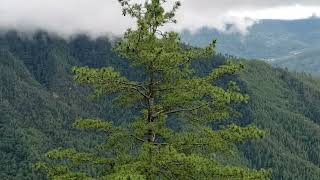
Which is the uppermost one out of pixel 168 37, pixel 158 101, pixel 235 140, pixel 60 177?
pixel 168 37

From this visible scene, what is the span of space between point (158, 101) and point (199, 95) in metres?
3.77

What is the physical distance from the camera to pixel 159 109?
129 feet

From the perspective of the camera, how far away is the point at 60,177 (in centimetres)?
3691

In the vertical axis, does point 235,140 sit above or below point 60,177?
above

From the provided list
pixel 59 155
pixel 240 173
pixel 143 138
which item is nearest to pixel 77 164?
pixel 59 155

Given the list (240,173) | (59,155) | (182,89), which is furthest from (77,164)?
(240,173)

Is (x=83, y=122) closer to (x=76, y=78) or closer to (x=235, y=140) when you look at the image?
(x=76, y=78)

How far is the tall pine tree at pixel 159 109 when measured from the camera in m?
35.7

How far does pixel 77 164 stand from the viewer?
126ft

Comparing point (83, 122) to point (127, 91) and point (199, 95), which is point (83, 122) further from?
point (199, 95)

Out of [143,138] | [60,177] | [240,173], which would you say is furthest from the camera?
[143,138]

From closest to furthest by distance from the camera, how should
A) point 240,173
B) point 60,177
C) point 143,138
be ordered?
point 240,173 < point 60,177 < point 143,138

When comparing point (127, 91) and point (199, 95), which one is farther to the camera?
point (127, 91)

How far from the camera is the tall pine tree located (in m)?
35.7
